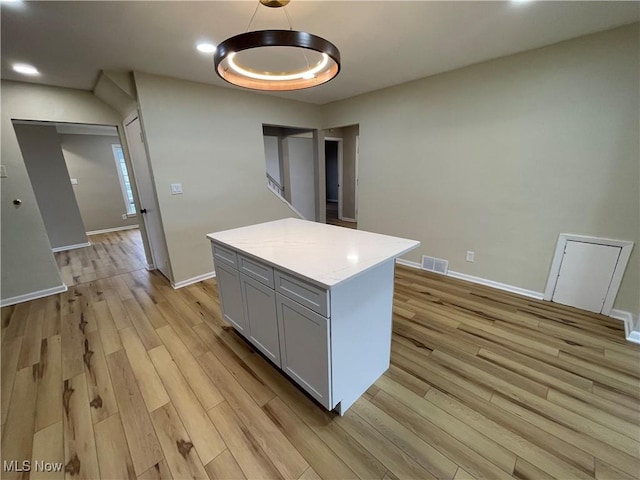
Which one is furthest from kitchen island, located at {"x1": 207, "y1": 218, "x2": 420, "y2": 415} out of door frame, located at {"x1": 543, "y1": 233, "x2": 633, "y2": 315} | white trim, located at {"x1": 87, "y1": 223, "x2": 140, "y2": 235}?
white trim, located at {"x1": 87, "y1": 223, "x2": 140, "y2": 235}

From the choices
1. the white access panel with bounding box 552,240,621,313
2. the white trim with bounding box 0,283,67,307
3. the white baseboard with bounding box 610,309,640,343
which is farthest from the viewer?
the white trim with bounding box 0,283,67,307

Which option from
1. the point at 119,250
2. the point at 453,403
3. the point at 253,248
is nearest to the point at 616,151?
the point at 453,403

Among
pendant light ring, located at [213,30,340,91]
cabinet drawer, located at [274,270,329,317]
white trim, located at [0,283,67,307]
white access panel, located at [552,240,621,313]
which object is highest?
pendant light ring, located at [213,30,340,91]

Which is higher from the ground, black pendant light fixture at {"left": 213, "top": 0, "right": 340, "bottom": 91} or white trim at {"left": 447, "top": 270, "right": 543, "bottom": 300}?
black pendant light fixture at {"left": 213, "top": 0, "right": 340, "bottom": 91}

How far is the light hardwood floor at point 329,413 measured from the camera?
126cm

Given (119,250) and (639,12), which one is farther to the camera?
(119,250)

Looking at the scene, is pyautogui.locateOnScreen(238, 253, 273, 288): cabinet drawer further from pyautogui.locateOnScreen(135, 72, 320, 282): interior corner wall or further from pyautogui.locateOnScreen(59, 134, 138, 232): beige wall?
pyautogui.locateOnScreen(59, 134, 138, 232): beige wall

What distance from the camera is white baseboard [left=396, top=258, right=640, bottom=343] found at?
6.68 ft

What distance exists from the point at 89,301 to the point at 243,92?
125 inches

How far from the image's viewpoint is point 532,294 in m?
2.72

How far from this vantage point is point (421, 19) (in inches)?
71.9

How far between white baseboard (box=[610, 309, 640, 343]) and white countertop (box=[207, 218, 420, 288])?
2.03 metres

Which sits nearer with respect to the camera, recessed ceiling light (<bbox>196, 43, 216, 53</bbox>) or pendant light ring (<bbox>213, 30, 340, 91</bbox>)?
pendant light ring (<bbox>213, 30, 340, 91</bbox>)

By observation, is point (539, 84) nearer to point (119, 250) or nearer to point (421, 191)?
point (421, 191)
